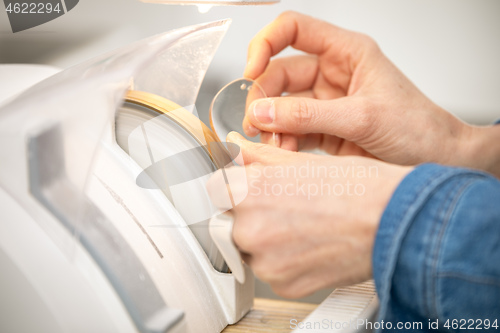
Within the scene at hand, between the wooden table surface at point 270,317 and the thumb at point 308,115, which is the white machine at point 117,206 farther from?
the thumb at point 308,115

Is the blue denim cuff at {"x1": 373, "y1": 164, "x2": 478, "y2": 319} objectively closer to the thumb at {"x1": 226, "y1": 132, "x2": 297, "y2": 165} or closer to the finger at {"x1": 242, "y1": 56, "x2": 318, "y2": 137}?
the thumb at {"x1": 226, "y1": 132, "x2": 297, "y2": 165}

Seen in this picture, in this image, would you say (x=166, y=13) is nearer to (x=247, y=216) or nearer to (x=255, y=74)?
(x=255, y=74)

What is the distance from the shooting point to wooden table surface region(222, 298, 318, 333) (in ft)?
1.86

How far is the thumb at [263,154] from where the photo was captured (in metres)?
0.54

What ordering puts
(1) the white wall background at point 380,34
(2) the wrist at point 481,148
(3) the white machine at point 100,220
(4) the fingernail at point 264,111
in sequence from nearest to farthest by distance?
1. (3) the white machine at point 100,220
2. (4) the fingernail at point 264,111
3. (2) the wrist at point 481,148
4. (1) the white wall background at point 380,34

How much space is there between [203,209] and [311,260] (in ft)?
0.50

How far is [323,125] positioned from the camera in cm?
77

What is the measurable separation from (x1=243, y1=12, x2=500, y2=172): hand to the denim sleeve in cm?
36

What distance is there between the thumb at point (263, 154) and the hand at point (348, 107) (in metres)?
0.10

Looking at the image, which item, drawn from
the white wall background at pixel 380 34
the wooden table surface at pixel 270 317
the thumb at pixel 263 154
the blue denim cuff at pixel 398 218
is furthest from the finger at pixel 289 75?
the blue denim cuff at pixel 398 218

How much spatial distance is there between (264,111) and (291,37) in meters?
0.28

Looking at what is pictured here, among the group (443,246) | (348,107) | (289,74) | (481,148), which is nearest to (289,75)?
(289,74)

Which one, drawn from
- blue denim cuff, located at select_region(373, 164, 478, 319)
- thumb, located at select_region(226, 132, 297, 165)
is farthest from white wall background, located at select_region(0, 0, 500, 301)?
blue denim cuff, located at select_region(373, 164, 478, 319)

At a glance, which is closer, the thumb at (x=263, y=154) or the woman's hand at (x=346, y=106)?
the thumb at (x=263, y=154)
